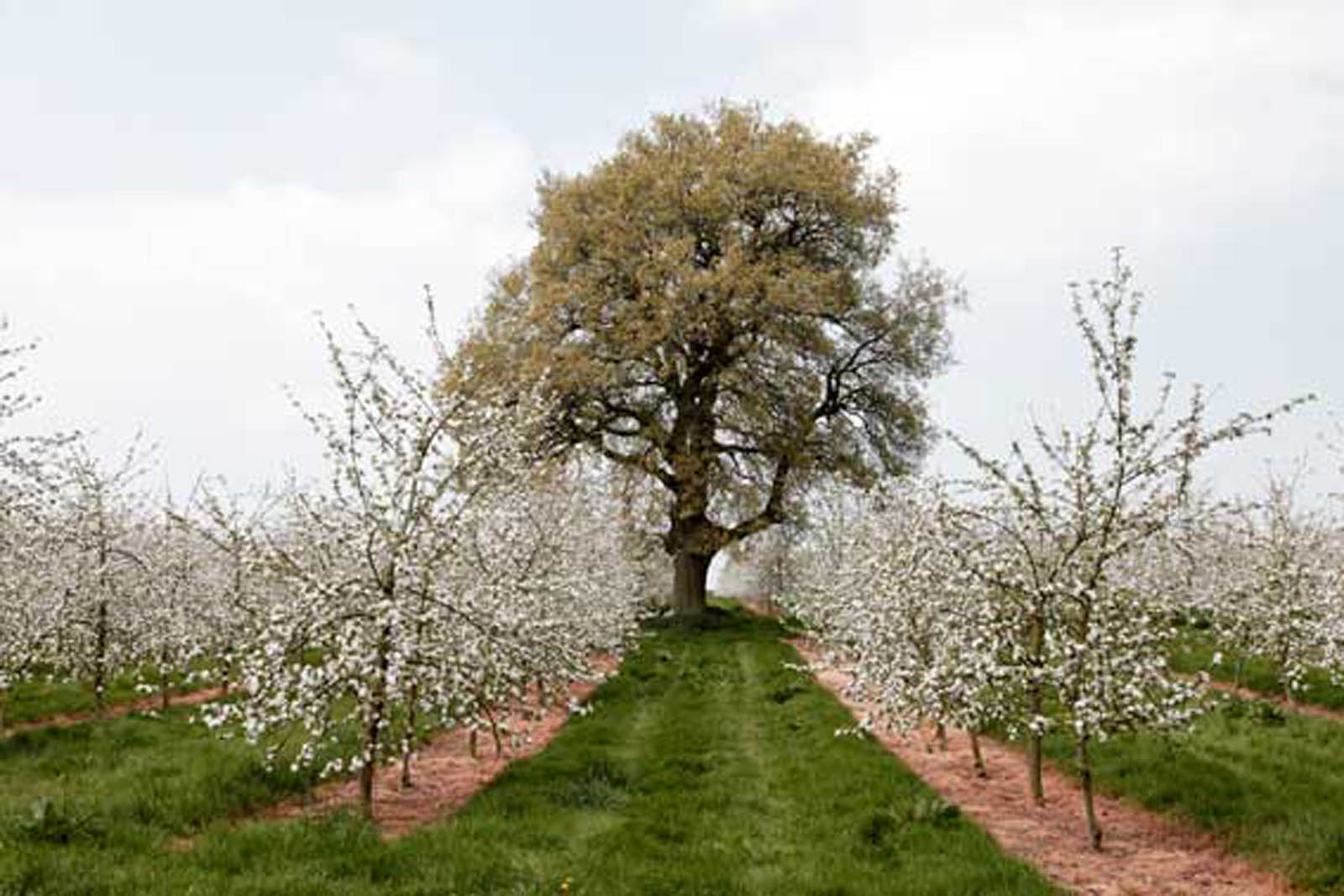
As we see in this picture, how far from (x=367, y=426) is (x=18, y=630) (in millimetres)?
11711

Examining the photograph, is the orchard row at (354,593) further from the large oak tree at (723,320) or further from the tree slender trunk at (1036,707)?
the large oak tree at (723,320)

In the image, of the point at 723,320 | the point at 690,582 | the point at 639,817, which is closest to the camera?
the point at 639,817

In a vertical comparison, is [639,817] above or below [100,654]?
below

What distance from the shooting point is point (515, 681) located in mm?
13312

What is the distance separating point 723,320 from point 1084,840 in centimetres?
2667

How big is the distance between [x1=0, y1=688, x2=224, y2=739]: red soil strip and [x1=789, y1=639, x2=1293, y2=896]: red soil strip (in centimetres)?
1515

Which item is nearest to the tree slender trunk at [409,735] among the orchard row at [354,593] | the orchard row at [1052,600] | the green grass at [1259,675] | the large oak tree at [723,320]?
the orchard row at [354,593]

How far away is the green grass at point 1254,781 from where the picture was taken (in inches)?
392

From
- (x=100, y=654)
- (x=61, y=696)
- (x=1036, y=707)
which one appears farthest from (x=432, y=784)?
(x=61, y=696)

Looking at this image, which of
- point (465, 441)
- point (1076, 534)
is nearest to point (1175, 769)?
point (1076, 534)

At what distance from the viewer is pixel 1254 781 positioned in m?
12.7

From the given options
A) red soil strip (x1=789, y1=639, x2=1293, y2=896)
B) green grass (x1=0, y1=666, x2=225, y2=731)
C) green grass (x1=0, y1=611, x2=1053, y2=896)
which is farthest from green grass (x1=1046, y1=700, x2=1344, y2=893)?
green grass (x1=0, y1=666, x2=225, y2=731)

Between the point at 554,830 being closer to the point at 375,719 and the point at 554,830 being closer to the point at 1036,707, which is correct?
the point at 375,719

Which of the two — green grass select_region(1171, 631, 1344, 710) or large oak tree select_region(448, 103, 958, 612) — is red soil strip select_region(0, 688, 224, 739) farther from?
green grass select_region(1171, 631, 1344, 710)
